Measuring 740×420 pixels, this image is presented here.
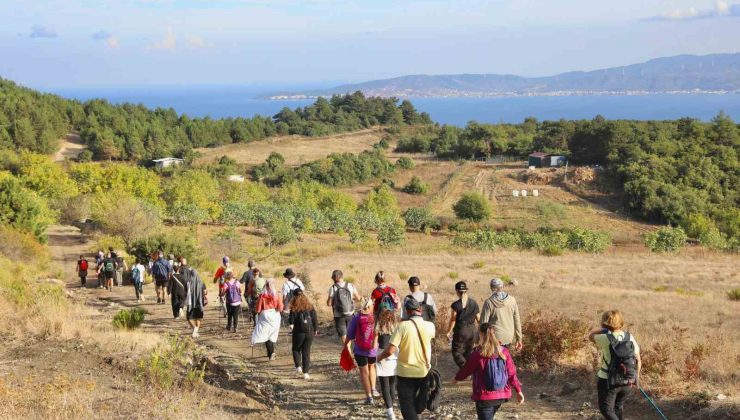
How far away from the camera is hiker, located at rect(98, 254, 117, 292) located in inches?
766

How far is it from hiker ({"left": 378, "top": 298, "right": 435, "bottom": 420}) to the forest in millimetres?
86235

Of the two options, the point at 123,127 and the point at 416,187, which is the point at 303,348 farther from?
the point at 123,127

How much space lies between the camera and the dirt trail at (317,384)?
8.18 metres

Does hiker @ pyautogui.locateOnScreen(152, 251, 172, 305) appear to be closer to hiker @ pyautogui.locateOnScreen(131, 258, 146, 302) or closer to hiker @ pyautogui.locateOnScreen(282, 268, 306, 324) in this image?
hiker @ pyautogui.locateOnScreen(131, 258, 146, 302)

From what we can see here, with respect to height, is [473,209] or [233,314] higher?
[233,314]

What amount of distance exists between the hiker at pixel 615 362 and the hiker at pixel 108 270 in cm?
1648

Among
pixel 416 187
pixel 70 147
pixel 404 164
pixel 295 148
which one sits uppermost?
pixel 70 147

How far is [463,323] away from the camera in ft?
28.2

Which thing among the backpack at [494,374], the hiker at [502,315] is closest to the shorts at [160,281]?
the hiker at [502,315]

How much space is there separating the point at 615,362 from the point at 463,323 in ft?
7.87

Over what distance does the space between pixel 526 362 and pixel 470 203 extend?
48852 mm

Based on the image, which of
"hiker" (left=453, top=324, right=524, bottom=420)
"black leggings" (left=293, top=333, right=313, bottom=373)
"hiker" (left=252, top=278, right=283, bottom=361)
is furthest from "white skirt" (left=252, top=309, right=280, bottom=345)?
"hiker" (left=453, top=324, right=524, bottom=420)

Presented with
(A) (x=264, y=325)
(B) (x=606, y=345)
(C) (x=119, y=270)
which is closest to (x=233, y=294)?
(A) (x=264, y=325)

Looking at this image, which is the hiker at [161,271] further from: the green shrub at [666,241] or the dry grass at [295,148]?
the dry grass at [295,148]
